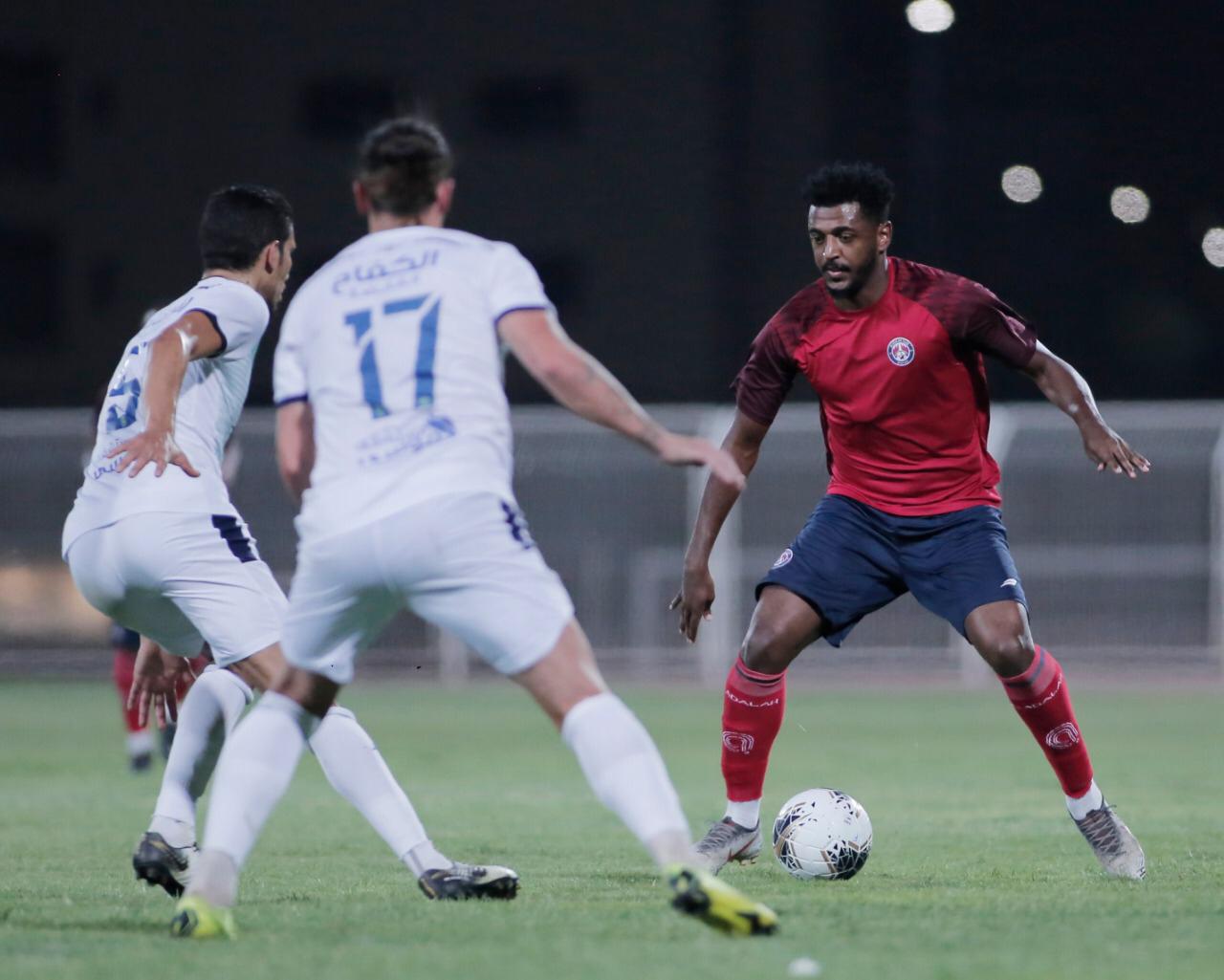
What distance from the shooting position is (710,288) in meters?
28.7

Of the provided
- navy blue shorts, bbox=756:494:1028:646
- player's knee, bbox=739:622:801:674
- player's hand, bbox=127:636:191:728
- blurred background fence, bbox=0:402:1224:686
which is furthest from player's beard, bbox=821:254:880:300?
blurred background fence, bbox=0:402:1224:686

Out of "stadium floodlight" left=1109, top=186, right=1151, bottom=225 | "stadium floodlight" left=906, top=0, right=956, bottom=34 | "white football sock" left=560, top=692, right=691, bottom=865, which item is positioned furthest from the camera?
"stadium floodlight" left=1109, top=186, right=1151, bottom=225

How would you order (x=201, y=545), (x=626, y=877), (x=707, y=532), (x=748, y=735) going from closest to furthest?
(x=201, y=545) < (x=626, y=877) < (x=707, y=532) < (x=748, y=735)

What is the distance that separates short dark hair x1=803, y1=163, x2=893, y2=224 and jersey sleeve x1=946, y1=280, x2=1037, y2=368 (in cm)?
41

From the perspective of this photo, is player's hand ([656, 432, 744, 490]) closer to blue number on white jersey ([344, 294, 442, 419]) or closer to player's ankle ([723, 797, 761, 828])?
blue number on white jersey ([344, 294, 442, 419])

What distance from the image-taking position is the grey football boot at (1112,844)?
6.19 meters

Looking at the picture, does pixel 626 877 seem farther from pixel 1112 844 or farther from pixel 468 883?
pixel 1112 844

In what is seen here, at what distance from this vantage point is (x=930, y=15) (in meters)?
25.8

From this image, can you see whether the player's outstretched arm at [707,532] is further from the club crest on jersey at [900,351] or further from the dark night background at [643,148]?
the dark night background at [643,148]

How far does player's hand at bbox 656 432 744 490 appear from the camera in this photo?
454 cm

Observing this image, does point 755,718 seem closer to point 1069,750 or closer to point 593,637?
point 1069,750

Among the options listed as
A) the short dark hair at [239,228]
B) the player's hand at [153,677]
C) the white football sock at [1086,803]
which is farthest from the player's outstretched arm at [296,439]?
the white football sock at [1086,803]

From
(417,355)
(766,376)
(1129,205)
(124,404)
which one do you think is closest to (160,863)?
(124,404)

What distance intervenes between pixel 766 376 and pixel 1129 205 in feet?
73.5
